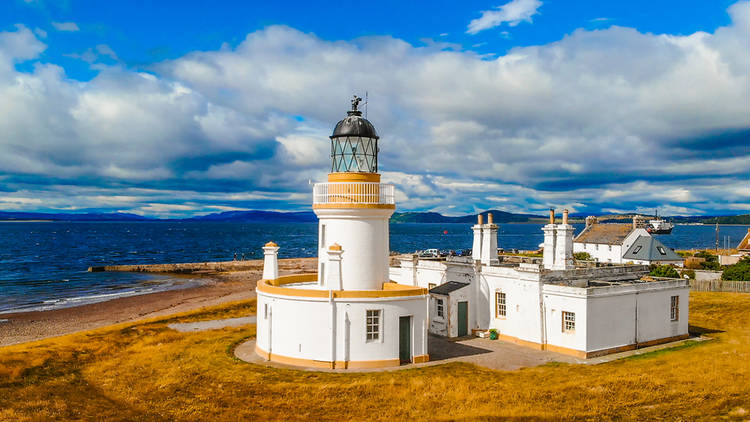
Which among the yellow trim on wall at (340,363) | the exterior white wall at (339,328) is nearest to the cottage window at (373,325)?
the exterior white wall at (339,328)

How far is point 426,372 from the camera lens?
59.0ft

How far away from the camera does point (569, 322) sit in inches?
843

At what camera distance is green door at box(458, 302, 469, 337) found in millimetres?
24547

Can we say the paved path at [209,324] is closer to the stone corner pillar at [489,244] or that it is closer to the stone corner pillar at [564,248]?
the stone corner pillar at [489,244]

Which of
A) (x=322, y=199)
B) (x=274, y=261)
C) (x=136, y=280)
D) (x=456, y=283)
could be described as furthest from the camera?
(x=136, y=280)

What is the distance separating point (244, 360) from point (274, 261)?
14.6 ft

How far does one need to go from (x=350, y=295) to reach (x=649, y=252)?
146 feet

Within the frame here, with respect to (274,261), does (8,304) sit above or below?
below

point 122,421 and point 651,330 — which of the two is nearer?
point 122,421

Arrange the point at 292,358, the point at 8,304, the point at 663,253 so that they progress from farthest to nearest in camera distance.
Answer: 1. the point at 663,253
2. the point at 8,304
3. the point at 292,358

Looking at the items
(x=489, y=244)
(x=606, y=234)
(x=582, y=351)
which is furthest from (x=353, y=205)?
(x=606, y=234)

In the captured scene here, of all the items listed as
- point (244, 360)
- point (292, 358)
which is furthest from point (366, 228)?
point (244, 360)

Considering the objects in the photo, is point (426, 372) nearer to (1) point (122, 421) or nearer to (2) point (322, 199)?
(2) point (322, 199)

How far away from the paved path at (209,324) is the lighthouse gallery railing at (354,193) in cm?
1153
